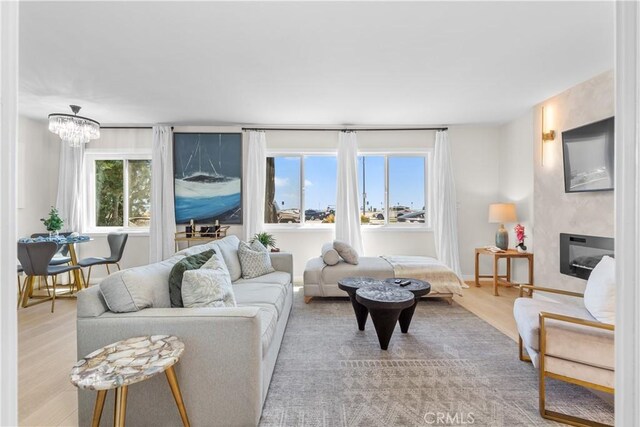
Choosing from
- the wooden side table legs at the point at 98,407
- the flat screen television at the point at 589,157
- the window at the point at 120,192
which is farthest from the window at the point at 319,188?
the wooden side table legs at the point at 98,407

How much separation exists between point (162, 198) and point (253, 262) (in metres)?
2.47

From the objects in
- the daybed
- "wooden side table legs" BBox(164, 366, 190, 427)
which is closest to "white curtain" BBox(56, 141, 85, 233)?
the daybed

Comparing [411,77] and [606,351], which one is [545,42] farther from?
[606,351]

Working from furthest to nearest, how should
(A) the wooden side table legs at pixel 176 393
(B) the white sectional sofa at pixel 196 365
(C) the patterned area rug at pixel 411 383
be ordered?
1. (C) the patterned area rug at pixel 411 383
2. (B) the white sectional sofa at pixel 196 365
3. (A) the wooden side table legs at pixel 176 393

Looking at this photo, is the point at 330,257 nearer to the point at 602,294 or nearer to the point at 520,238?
the point at 602,294

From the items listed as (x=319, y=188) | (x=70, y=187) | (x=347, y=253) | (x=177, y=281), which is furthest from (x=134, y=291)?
(x=70, y=187)

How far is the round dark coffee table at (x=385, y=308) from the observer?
7.77 feet

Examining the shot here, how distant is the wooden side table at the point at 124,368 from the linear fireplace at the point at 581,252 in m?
3.81

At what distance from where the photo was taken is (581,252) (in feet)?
10.7

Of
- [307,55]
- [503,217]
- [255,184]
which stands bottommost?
[503,217]

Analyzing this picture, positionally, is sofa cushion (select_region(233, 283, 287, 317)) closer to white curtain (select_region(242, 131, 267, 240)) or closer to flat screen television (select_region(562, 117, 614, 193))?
white curtain (select_region(242, 131, 267, 240))

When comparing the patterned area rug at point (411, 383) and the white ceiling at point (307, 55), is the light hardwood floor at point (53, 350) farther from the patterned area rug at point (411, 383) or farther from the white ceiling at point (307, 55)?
the white ceiling at point (307, 55)

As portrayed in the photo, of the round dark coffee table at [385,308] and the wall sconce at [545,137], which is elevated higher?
the wall sconce at [545,137]

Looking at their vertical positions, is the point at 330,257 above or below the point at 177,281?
below
